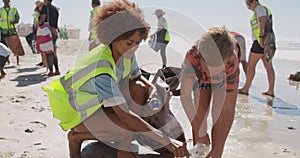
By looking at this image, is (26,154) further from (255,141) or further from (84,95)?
(255,141)

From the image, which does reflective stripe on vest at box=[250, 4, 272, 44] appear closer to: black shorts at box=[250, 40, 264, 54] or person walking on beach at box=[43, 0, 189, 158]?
black shorts at box=[250, 40, 264, 54]

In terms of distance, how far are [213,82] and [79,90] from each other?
1.02 metres

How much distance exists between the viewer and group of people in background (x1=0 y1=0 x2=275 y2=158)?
2406mm

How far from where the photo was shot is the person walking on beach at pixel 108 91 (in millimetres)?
2393

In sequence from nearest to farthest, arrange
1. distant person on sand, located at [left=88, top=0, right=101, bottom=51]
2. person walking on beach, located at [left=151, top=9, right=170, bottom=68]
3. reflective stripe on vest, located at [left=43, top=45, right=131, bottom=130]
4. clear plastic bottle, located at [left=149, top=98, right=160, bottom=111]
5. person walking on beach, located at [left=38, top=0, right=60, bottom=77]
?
reflective stripe on vest, located at [left=43, top=45, right=131, bottom=130] → distant person on sand, located at [left=88, top=0, right=101, bottom=51] → clear plastic bottle, located at [left=149, top=98, right=160, bottom=111] → person walking on beach, located at [left=38, top=0, right=60, bottom=77] → person walking on beach, located at [left=151, top=9, right=170, bottom=68]

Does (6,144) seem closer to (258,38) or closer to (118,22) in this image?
(118,22)

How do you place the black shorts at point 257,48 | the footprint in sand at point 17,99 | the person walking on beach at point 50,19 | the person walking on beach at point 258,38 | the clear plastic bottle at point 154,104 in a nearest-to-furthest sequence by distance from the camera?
1. the clear plastic bottle at point 154,104
2. the footprint in sand at point 17,99
3. the person walking on beach at point 258,38
4. the black shorts at point 257,48
5. the person walking on beach at point 50,19

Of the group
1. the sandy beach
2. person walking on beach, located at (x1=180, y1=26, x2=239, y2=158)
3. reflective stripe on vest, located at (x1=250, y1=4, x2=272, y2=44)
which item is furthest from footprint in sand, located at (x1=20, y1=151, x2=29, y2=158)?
reflective stripe on vest, located at (x1=250, y1=4, x2=272, y2=44)

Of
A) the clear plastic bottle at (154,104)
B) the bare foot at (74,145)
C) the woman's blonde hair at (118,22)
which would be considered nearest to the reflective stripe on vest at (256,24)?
the clear plastic bottle at (154,104)

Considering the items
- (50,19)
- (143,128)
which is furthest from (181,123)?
(50,19)

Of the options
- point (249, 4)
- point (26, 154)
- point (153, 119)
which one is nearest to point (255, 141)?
point (153, 119)

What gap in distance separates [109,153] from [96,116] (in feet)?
1.67

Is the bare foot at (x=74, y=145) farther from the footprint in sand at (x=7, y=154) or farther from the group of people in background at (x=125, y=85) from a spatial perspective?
the footprint in sand at (x=7, y=154)

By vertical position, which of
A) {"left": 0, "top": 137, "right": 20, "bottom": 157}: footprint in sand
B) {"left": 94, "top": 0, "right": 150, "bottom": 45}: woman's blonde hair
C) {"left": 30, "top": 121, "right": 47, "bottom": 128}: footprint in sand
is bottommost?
{"left": 30, "top": 121, "right": 47, "bottom": 128}: footprint in sand
